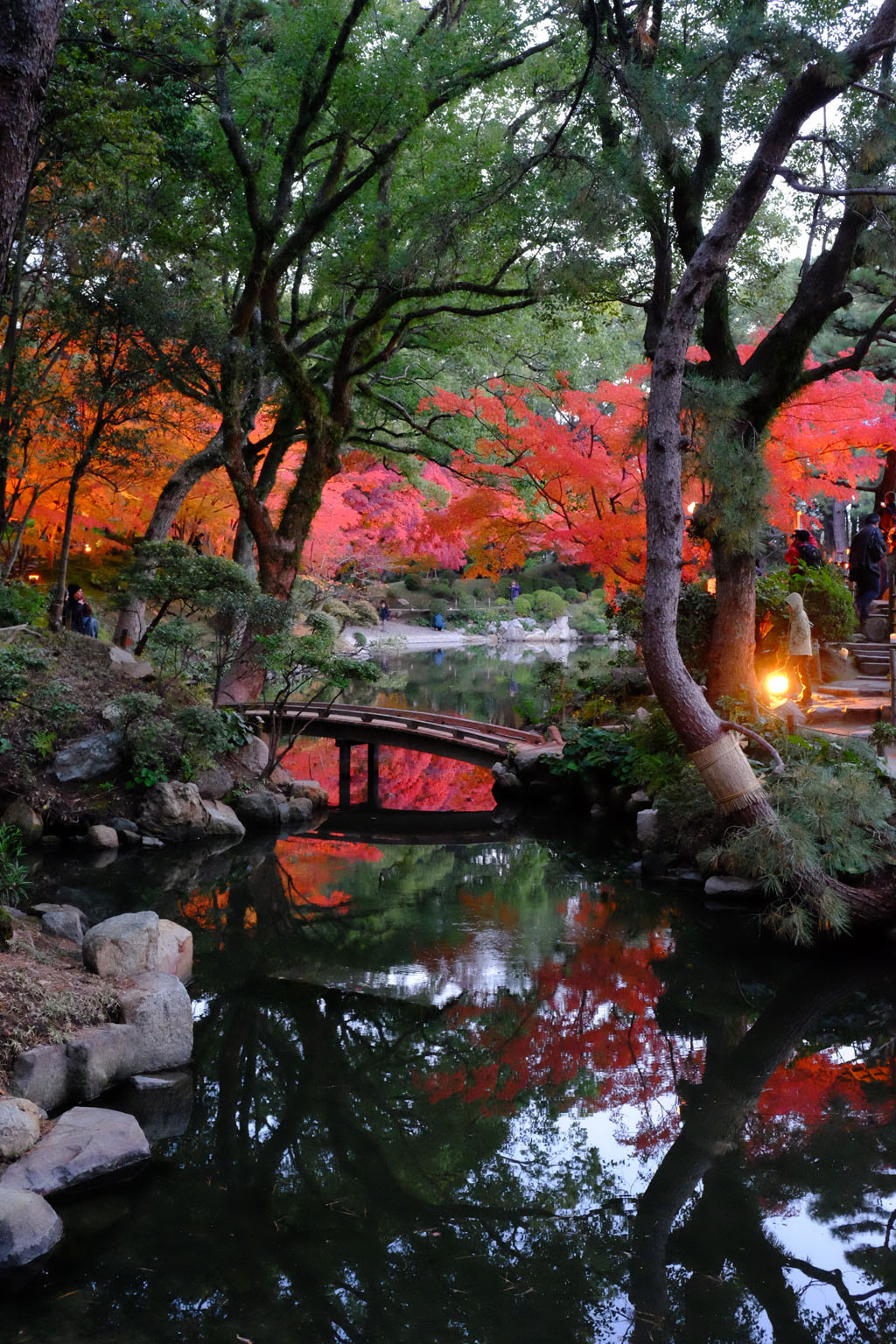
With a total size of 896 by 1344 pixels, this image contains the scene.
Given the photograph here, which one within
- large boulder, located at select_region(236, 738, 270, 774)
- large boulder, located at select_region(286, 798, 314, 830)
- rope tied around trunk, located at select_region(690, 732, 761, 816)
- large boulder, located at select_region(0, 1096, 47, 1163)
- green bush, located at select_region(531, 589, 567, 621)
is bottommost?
large boulder, located at select_region(286, 798, 314, 830)

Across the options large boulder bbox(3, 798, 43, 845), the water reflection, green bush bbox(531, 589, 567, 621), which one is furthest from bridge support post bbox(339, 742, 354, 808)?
green bush bbox(531, 589, 567, 621)

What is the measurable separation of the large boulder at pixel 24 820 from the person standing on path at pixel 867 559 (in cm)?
1102

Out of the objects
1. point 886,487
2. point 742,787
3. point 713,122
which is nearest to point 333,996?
point 742,787

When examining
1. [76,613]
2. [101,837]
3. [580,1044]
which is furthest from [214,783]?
[580,1044]

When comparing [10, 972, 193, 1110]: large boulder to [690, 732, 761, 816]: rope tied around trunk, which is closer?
[10, 972, 193, 1110]: large boulder

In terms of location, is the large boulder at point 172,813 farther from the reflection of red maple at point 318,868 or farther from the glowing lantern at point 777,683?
the glowing lantern at point 777,683

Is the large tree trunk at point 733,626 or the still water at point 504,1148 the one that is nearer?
the still water at point 504,1148

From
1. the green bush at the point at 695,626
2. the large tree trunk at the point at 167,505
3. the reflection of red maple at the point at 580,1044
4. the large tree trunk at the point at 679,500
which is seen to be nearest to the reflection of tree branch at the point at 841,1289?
the reflection of red maple at the point at 580,1044

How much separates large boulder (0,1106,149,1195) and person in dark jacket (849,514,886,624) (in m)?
12.3

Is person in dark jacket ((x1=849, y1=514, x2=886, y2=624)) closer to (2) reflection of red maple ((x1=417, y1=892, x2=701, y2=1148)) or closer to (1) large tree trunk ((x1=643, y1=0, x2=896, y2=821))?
(1) large tree trunk ((x1=643, y1=0, x2=896, y2=821))

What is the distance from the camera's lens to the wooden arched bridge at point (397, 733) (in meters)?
12.6

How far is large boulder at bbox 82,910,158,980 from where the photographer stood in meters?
5.52

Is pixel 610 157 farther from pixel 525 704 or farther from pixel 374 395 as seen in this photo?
pixel 525 704

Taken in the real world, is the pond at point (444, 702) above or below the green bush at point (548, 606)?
below
